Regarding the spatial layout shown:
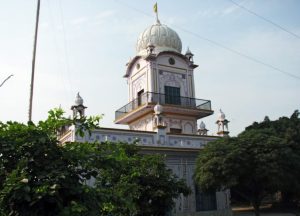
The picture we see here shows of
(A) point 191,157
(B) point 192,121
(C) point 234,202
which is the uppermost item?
(B) point 192,121

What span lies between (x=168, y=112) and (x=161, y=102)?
0.82 metres

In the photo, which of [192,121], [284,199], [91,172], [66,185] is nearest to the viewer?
[66,185]

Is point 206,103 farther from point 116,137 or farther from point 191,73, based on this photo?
point 116,137

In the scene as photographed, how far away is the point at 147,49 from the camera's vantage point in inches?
1111

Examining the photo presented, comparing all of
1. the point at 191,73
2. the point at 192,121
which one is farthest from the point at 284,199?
the point at 191,73

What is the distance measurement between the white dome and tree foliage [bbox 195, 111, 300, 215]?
10.9 meters

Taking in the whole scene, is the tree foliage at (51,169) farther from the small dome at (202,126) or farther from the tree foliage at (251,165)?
the small dome at (202,126)

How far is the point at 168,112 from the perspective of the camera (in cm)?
2639

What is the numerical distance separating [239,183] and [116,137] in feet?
21.4

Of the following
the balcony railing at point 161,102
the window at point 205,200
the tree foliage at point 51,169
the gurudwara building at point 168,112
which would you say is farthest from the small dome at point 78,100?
the tree foliage at point 51,169

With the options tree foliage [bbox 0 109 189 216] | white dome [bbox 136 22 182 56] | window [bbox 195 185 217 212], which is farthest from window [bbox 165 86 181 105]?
tree foliage [bbox 0 109 189 216]

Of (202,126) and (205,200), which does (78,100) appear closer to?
(205,200)

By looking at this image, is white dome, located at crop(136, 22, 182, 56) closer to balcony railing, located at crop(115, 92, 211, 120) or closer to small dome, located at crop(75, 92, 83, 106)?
balcony railing, located at crop(115, 92, 211, 120)

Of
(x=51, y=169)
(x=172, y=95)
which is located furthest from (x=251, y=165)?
(x=51, y=169)
